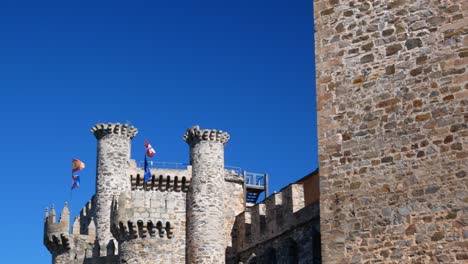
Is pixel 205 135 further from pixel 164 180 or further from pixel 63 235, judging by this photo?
pixel 63 235

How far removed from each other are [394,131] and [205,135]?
28502 mm

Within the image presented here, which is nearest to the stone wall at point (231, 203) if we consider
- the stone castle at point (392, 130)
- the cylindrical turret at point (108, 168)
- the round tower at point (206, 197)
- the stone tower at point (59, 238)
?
the round tower at point (206, 197)

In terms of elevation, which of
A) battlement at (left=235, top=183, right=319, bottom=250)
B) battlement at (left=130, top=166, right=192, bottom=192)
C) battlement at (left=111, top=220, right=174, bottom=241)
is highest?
battlement at (left=130, top=166, right=192, bottom=192)

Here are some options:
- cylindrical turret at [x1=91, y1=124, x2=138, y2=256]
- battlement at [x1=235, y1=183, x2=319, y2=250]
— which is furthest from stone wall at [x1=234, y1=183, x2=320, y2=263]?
cylindrical turret at [x1=91, y1=124, x2=138, y2=256]

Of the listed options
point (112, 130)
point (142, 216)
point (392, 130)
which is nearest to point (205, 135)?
point (112, 130)

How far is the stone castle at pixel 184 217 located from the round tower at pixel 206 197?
0.04m

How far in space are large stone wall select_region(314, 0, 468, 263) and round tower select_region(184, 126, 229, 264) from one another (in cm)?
2635

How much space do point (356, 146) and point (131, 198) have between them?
977 inches

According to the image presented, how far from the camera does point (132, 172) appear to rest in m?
41.3

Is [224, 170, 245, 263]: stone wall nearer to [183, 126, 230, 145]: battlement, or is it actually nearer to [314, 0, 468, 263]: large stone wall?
[183, 126, 230, 145]: battlement

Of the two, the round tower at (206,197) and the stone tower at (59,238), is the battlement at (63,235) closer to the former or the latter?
the stone tower at (59,238)

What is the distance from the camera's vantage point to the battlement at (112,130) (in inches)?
1601

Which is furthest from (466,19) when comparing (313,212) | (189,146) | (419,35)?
(189,146)

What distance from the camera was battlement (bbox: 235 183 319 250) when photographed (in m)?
33.9
